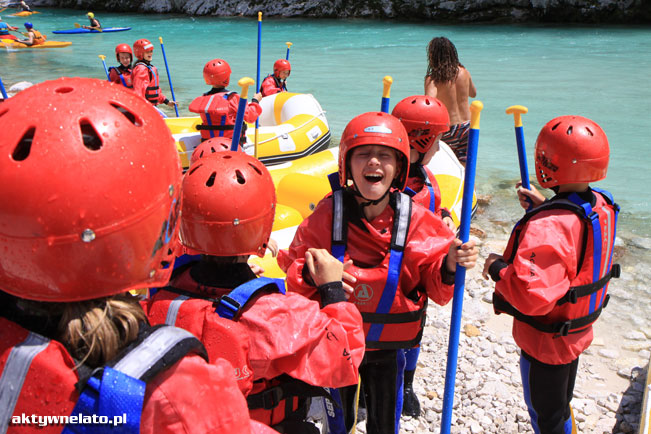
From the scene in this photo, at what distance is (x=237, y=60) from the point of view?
25.5 metres

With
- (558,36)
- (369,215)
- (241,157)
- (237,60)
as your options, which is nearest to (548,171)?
(369,215)

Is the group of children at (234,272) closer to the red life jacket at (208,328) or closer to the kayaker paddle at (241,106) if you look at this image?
the red life jacket at (208,328)

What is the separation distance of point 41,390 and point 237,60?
25.8m

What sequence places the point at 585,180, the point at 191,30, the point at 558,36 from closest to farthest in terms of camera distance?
1. the point at 585,180
2. the point at 558,36
3. the point at 191,30

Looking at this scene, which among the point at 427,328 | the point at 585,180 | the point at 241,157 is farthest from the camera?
the point at 427,328

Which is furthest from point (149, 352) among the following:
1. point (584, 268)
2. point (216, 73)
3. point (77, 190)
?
point (216, 73)

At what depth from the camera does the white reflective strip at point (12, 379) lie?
1.11 m

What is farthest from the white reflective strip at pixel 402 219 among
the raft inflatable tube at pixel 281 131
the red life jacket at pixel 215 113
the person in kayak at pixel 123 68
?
the person in kayak at pixel 123 68

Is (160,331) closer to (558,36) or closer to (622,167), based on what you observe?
(622,167)

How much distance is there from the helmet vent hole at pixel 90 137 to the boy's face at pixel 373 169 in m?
1.59

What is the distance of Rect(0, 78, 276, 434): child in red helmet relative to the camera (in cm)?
107

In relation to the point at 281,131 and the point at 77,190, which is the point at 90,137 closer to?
the point at 77,190

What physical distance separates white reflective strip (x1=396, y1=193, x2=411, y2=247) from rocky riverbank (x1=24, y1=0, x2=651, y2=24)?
123 feet

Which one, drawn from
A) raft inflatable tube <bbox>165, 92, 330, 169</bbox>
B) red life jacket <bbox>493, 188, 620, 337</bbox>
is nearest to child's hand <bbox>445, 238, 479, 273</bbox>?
red life jacket <bbox>493, 188, 620, 337</bbox>
